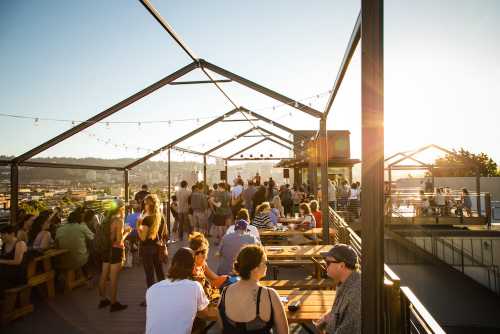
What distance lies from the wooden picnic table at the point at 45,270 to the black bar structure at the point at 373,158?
4.97m

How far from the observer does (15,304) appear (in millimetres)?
4738

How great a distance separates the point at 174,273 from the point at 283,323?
93 centimetres

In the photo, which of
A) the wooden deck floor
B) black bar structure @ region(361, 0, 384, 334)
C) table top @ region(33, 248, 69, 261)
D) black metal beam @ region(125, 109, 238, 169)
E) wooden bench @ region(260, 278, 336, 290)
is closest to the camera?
black bar structure @ region(361, 0, 384, 334)

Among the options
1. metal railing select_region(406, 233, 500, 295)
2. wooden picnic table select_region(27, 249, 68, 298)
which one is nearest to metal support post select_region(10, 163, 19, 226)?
wooden picnic table select_region(27, 249, 68, 298)

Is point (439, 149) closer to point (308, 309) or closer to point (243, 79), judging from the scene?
point (243, 79)

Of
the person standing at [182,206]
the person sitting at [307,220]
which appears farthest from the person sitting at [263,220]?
the person standing at [182,206]

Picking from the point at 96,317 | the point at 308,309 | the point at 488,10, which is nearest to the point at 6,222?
the point at 96,317

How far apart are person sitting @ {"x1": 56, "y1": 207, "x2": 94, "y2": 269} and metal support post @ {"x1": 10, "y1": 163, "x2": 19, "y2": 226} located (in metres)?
1.21

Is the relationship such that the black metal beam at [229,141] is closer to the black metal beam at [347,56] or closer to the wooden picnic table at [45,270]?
the black metal beam at [347,56]

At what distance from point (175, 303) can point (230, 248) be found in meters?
1.97

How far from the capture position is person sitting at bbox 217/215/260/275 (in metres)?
4.48

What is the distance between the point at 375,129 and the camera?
190 centimetres

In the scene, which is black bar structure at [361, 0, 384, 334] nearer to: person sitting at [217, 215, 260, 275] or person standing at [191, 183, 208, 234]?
person sitting at [217, 215, 260, 275]

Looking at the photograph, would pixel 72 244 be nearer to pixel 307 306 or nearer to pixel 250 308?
pixel 307 306
